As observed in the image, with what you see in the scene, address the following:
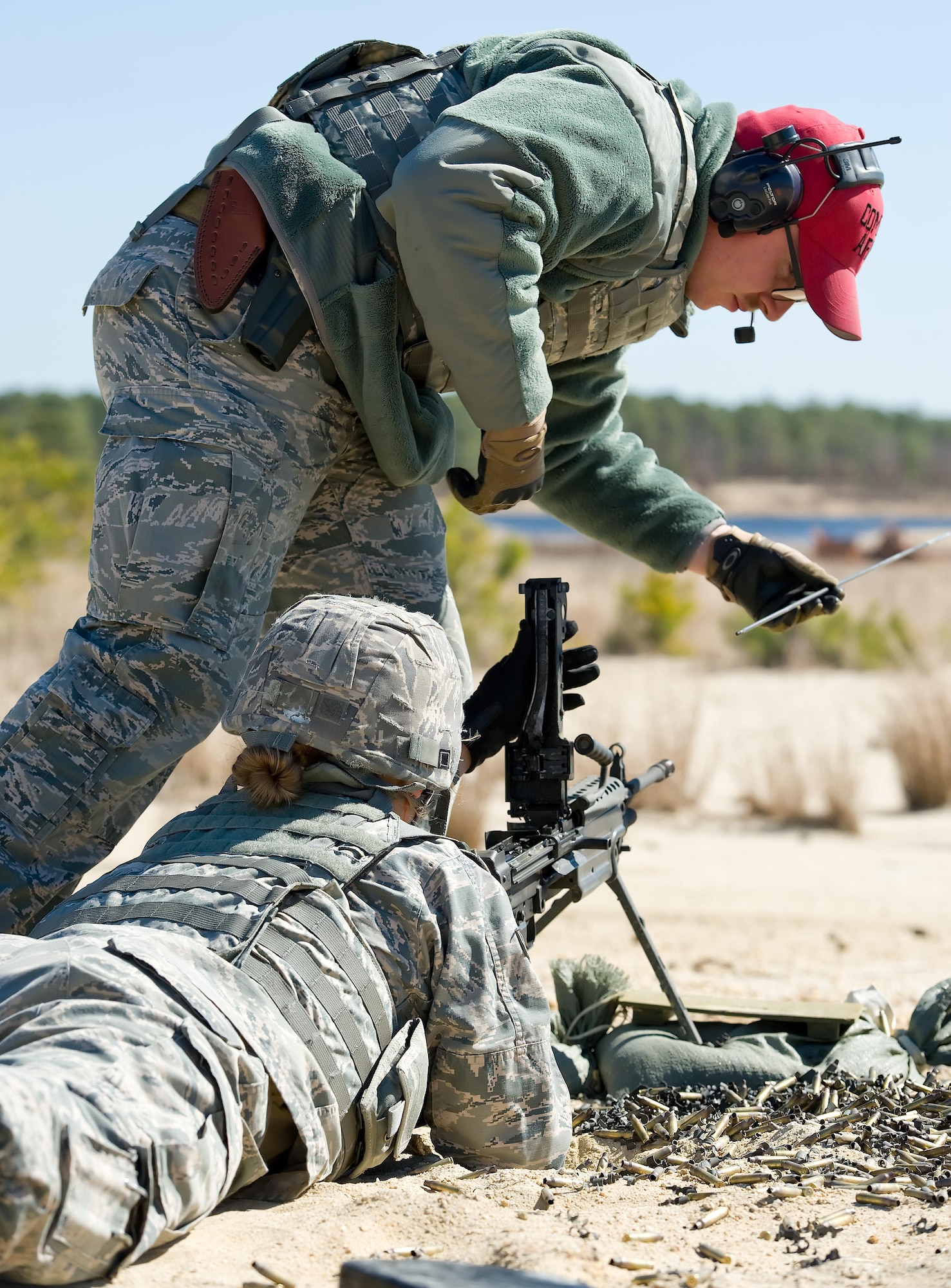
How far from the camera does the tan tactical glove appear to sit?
295 cm

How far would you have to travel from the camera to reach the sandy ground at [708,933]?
81.9 inches

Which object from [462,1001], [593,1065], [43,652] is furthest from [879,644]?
[462,1001]

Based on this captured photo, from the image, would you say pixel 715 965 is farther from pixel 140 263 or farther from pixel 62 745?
pixel 140 263

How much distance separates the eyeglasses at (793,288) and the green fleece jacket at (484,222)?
0.64 ft

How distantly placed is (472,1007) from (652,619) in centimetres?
1393

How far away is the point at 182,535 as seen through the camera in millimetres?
2887

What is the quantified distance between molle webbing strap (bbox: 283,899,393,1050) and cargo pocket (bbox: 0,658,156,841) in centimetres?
76

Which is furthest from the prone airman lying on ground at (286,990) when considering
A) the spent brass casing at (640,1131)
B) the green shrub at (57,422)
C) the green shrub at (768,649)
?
the green shrub at (57,422)

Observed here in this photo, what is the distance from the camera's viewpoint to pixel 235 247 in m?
2.91

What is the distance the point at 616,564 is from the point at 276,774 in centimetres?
2337

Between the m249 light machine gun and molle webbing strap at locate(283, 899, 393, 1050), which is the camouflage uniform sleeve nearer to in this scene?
molle webbing strap at locate(283, 899, 393, 1050)

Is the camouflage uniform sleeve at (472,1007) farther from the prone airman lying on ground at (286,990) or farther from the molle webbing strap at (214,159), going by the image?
the molle webbing strap at (214,159)

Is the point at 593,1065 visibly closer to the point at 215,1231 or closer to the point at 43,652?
the point at 215,1231

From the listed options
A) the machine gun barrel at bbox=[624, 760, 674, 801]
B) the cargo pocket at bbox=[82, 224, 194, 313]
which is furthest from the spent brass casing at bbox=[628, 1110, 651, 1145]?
the cargo pocket at bbox=[82, 224, 194, 313]
